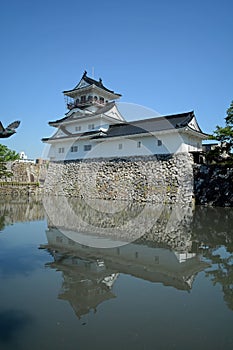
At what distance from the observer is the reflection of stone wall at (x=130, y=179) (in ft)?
55.6

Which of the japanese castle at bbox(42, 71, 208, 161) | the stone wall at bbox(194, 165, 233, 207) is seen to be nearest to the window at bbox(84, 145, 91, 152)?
the japanese castle at bbox(42, 71, 208, 161)

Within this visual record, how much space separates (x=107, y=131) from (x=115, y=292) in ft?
59.9

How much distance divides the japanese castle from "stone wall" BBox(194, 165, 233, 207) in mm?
1616

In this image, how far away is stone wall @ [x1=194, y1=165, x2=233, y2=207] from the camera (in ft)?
52.1

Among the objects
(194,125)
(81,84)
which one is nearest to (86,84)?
(81,84)

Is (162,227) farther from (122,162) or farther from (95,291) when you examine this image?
(122,162)

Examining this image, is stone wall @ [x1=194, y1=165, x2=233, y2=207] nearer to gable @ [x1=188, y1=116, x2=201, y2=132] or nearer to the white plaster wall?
the white plaster wall

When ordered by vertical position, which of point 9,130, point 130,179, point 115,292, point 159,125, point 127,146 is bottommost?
point 115,292

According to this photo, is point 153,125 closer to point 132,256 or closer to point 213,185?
point 213,185

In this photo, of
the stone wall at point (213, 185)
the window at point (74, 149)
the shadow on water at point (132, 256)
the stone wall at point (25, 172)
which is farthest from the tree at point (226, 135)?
the stone wall at point (25, 172)

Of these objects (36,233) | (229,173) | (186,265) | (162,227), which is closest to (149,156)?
(229,173)

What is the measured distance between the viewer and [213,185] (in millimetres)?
16453

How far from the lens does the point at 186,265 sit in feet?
15.7

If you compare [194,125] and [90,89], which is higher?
[90,89]
